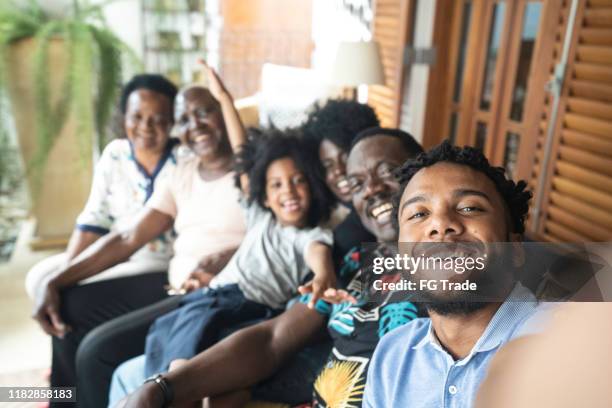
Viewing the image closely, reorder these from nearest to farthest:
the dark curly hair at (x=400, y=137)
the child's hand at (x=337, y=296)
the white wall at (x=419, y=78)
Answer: the child's hand at (x=337, y=296) < the dark curly hair at (x=400, y=137) < the white wall at (x=419, y=78)

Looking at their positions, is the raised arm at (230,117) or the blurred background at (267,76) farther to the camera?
the blurred background at (267,76)

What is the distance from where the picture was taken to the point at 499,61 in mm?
2168

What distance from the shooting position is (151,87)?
1780 mm

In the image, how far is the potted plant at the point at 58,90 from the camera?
2.35 metres

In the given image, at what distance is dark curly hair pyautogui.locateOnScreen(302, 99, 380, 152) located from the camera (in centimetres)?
152

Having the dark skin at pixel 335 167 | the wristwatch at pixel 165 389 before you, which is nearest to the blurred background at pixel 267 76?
the dark skin at pixel 335 167

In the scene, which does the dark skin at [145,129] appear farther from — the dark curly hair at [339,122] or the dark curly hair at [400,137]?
the dark curly hair at [400,137]

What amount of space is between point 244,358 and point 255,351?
0.03 metres

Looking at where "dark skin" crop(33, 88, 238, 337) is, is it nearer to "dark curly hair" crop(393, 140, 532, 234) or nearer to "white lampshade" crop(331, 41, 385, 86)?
"dark curly hair" crop(393, 140, 532, 234)

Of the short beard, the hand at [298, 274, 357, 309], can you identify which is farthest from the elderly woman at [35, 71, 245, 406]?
the short beard

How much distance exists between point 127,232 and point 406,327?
114cm

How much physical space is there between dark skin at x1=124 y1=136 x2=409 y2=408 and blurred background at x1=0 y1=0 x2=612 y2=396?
0.69 metres

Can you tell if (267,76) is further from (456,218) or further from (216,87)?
(456,218)

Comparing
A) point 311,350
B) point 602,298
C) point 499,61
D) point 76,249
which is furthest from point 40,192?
point 602,298
